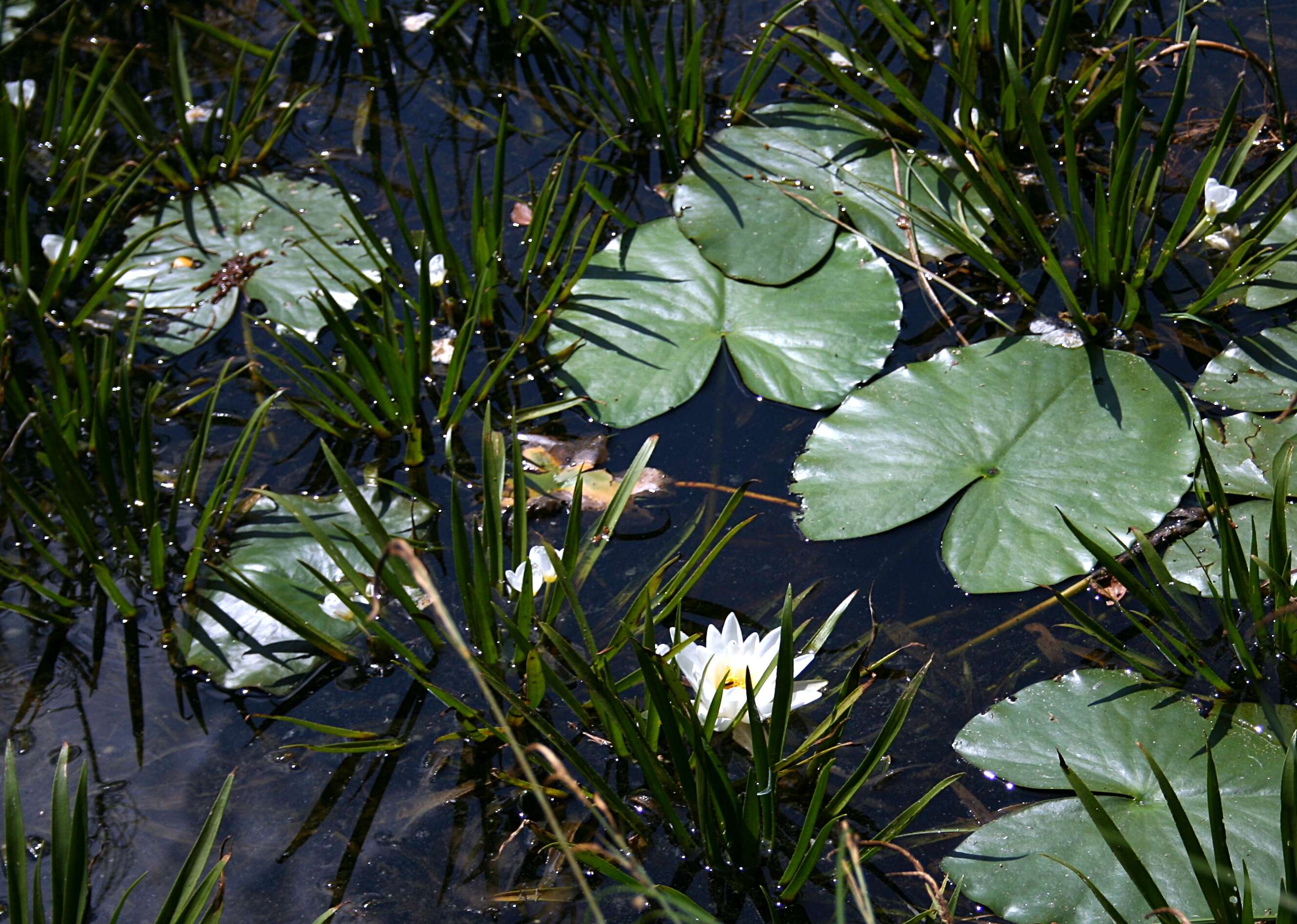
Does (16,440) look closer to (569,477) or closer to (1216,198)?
(569,477)

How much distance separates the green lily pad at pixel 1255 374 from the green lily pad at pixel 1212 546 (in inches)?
9.5

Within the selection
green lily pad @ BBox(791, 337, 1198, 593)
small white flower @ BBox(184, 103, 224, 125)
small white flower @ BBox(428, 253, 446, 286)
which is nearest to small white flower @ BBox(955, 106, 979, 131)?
green lily pad @ BBox(791, 337, 1198, 593)

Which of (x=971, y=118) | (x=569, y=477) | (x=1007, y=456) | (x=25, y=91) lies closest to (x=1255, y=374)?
(x=1007, y=456)

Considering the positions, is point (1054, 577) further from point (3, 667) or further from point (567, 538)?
point (3, 667)

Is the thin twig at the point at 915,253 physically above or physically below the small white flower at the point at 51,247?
below

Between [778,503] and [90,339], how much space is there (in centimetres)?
167

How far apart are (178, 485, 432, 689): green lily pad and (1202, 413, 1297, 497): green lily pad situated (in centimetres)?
148

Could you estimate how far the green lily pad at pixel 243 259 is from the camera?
2.41 meters

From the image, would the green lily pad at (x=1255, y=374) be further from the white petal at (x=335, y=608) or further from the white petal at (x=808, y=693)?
the white petal at (x=335, y=608)

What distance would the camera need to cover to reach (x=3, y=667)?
1.85 meters

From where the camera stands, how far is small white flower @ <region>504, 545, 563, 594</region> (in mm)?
1733

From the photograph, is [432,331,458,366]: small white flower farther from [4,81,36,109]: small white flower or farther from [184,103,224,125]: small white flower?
[4,81,36,109]: small white flower

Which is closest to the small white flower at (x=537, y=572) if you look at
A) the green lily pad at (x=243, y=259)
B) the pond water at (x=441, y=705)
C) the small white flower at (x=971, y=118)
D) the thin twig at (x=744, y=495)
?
the pond water at (x=441, y=705)

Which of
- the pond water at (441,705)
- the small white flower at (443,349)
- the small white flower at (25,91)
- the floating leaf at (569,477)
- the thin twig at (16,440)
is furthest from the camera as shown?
the small white flower at (25,91)
